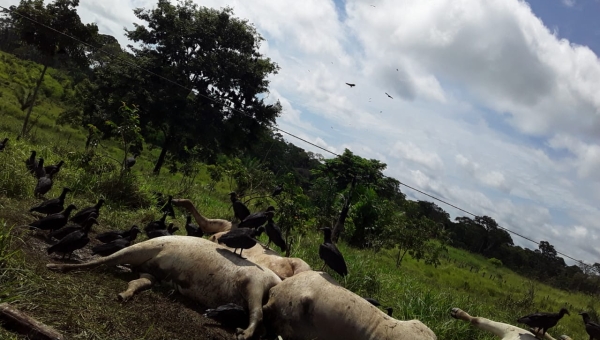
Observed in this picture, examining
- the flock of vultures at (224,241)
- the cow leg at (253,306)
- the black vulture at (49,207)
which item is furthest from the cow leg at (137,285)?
the black vulture at (49,207)

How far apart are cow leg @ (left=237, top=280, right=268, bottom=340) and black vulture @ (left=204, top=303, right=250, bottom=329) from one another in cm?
8

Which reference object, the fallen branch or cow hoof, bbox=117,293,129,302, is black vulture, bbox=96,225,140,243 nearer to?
cow hoof, bbox=117,293,129,302

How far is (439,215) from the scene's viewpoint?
190 feet

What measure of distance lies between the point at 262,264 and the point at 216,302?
88cm

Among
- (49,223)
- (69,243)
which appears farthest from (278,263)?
(49,223)

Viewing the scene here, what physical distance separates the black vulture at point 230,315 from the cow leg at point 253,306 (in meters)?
0.08

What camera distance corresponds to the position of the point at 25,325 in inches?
136

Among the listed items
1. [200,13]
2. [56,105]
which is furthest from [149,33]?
[56,105]

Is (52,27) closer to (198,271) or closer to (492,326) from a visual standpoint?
(198,271)

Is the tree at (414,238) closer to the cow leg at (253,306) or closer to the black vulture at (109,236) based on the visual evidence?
the black vulture at (109,236)

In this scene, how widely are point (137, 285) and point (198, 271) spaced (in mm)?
690

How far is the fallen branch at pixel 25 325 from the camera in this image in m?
3.43

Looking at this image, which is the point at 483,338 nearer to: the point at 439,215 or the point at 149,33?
the point at 149,33

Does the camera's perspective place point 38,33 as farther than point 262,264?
Yes
